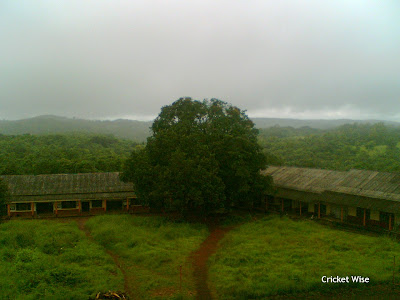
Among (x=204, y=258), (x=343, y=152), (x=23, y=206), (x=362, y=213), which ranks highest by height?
(x=343, y=152)

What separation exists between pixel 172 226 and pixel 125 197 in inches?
285

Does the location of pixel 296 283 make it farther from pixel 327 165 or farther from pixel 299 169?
pixel 327 165

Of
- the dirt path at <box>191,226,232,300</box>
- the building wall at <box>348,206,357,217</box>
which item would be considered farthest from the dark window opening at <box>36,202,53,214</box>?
the building wall at <box>348,206,357,217</box>

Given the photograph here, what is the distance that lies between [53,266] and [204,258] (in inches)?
272

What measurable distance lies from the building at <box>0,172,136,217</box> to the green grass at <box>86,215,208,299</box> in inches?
134

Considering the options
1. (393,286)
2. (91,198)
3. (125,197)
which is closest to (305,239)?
(393,286)

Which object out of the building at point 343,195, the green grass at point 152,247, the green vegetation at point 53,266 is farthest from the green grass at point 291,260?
the green vegetation at point 53,266

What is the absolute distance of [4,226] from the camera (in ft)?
68.1

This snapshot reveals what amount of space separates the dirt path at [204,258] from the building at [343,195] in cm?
673

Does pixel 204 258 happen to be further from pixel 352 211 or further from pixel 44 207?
pixel 44 207

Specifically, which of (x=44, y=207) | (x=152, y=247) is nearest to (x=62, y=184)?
(x=44, y=207)

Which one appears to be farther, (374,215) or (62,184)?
(62,184)

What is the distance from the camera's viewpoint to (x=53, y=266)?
1434 cm

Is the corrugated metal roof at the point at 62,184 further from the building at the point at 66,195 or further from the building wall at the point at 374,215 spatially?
the building wall at the point at 374,215
